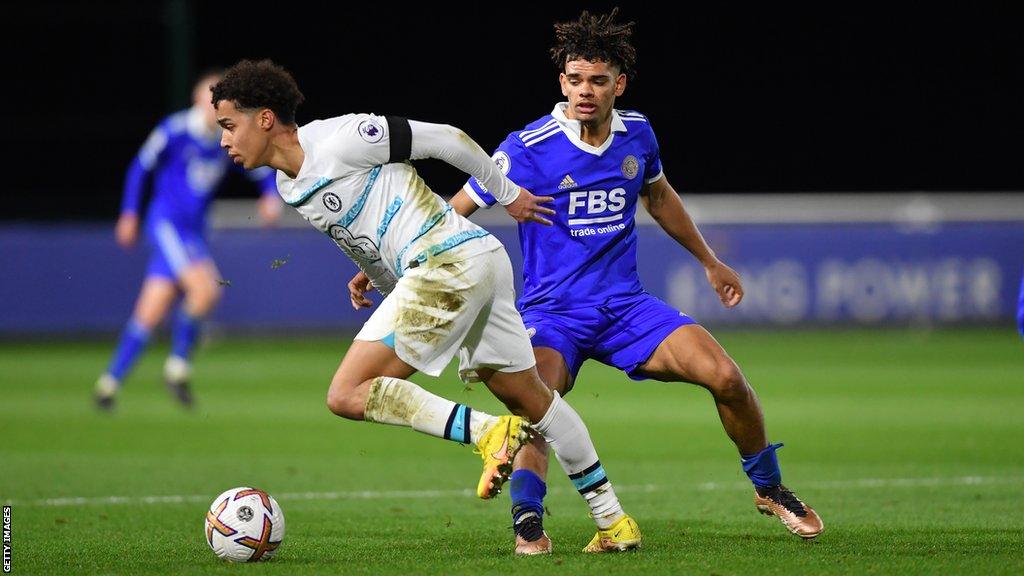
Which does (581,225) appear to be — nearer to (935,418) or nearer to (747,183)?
(935,418)

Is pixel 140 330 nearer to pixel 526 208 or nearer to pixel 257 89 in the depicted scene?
pixel 257 89

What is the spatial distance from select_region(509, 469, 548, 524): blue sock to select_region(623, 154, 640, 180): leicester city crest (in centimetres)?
136

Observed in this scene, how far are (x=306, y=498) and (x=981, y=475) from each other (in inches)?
154

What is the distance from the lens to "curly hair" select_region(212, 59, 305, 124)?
228 inches

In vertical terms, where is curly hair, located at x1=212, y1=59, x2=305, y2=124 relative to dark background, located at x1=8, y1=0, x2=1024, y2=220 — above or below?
above

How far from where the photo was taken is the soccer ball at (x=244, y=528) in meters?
5.95

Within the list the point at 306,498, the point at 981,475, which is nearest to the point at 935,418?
the point at 981,475

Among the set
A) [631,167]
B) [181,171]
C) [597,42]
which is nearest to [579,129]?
[631,167]

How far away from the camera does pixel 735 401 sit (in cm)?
640

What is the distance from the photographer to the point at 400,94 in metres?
26.0

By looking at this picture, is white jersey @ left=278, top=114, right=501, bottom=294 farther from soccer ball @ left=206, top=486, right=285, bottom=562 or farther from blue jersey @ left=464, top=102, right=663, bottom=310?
soccer ball @ left=206, top=486, right=285, bottom=562

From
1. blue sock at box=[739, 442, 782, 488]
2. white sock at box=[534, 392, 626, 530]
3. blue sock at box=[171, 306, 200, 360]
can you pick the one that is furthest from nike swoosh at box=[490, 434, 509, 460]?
blue sock at box=[171, 306, 200, 360]

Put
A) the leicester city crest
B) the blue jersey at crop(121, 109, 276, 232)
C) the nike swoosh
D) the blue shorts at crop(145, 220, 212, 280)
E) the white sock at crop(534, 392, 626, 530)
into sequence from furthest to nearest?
the blue jersey at crop(121, 109, 276, 232) < the blue shorts at crop(145, 220, 212, 280) < the leicester city crest < the white sock at crop(534, 392, 626, 530) < the nike swoosh

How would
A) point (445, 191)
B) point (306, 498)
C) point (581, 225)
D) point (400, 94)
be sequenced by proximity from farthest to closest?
point (400, 94) < point (445, 191) < point (306, 498) < point (581, 225)
